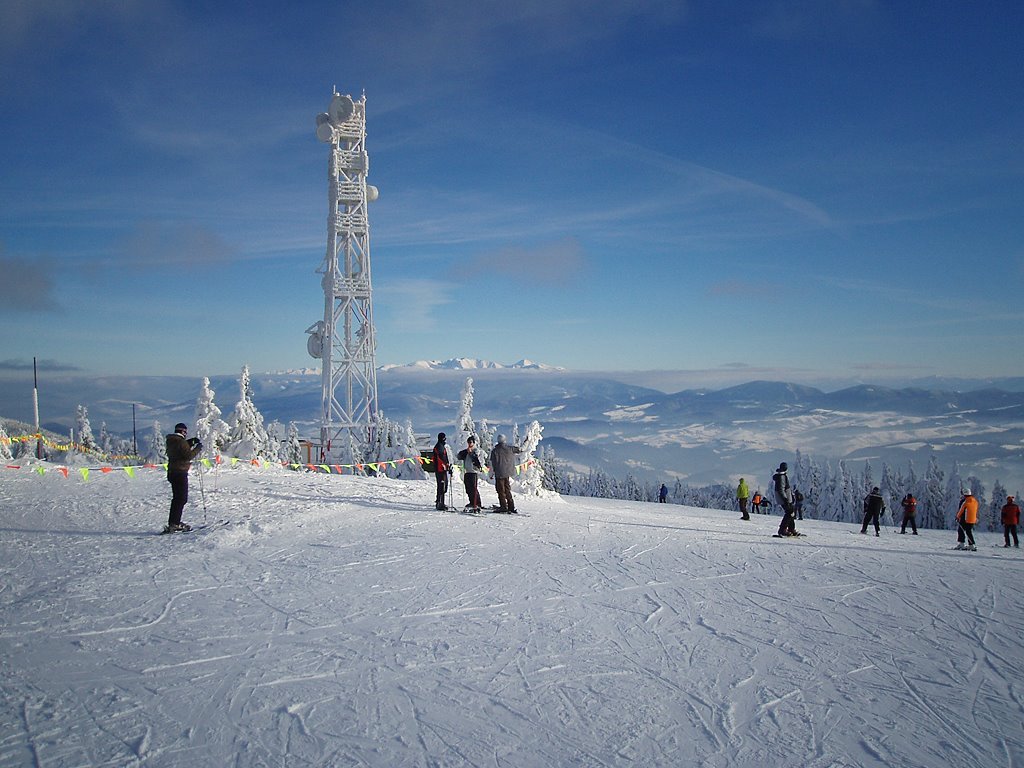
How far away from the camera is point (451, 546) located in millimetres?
12125

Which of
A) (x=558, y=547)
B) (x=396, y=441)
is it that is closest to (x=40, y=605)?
(x=558, y=547)

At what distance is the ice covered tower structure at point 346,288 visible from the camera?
3722 cm

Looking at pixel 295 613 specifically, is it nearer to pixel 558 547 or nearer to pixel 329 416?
pixel 558 547

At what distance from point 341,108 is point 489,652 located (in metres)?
37.5

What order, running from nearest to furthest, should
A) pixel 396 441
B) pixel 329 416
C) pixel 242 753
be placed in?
pixel 242 753, pixel 329 416, pixel 396 441

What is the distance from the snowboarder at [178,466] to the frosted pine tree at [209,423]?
22.5m

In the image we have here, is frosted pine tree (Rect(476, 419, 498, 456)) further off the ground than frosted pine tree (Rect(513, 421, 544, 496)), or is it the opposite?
frosted pine tree (Rect(513, 421, 544, 496))

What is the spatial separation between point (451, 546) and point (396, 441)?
3970cm

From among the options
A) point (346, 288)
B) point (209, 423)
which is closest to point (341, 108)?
point (346, 288)

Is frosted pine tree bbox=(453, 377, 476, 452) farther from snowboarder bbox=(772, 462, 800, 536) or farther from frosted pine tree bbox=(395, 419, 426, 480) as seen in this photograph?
snowboarder bbox=(772, 462, 800, 536)

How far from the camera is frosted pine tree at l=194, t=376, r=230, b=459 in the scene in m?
33.9

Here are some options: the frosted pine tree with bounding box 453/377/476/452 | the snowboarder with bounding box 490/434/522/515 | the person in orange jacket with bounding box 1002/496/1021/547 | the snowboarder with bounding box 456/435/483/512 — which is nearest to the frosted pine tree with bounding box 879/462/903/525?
the frosted pine tree with bounding box 453/377/476/452

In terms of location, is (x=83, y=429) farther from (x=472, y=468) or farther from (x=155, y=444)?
(x=472, y=468)

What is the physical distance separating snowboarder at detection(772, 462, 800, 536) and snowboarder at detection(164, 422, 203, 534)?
537 inches
